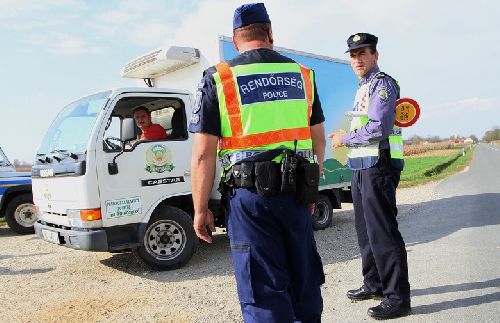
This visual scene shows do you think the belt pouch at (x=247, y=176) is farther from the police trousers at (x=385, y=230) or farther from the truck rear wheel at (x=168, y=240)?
the truck rear wheel at (x=168, y=240)

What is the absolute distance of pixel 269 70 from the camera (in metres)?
2.24

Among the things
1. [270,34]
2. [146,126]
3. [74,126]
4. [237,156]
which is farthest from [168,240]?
[270,34]

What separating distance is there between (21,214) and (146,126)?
5510 mm

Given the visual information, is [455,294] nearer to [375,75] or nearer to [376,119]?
[376,119]

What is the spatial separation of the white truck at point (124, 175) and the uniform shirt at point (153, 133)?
12 centimetres

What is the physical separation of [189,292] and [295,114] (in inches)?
114

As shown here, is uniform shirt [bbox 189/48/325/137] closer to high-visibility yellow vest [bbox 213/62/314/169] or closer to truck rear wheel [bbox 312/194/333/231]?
high-visibility yellow vest [bbox 213/62/314/169]

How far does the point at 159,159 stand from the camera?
540 centimetres

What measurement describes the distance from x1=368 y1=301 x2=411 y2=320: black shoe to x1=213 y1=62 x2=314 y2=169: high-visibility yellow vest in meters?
1.86

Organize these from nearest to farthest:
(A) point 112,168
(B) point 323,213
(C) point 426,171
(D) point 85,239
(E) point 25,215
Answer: (D) point 85,239 < (A) point 112,168 < (B) point 323,213 < (E) point 25,215 < (C) point 426,171

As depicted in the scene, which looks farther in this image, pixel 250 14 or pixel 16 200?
pixel 16 200

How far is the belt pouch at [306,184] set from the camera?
2236mm

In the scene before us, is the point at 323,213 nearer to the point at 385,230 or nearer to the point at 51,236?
the point at 385,230

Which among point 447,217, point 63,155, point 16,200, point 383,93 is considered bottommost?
point 447,217
